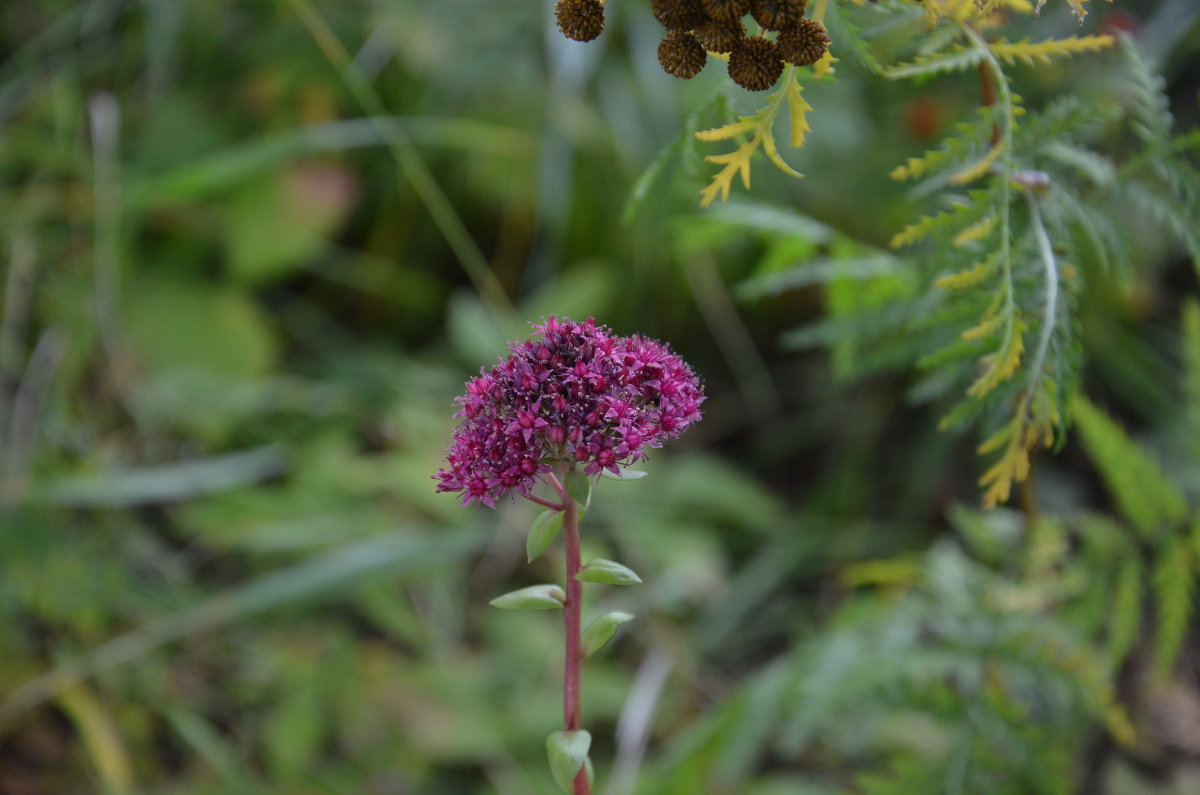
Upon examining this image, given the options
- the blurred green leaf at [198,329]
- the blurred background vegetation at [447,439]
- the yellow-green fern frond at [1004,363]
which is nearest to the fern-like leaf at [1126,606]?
the blurred background vegetation at [447,439]

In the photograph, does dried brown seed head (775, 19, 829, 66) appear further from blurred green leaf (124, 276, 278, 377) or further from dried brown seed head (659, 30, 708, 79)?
blurred green leaf (124, 276, 278, 377)

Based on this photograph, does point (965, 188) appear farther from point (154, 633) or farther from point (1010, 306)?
point (154, 633)

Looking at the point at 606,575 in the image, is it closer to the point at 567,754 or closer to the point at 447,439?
the point at 567,754

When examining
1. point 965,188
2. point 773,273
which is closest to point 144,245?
point 773,273

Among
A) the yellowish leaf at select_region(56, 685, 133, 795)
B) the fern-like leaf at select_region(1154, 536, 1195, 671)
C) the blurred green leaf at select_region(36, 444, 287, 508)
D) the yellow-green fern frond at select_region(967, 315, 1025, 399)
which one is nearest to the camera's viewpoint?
the yellow-green fern frond at select_region(967, 315, 1025, 399)

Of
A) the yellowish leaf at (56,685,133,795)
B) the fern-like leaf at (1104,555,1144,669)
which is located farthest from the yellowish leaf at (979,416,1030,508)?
the yellowish leaf at (56,685,133,795)

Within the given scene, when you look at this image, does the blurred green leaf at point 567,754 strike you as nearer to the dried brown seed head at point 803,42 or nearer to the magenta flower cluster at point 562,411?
the magenta flower cluster at point 562,411
